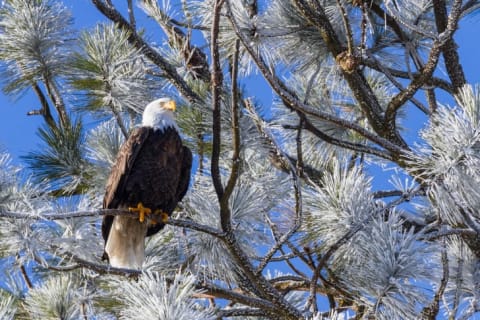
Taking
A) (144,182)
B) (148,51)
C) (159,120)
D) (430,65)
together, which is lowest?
(144,182)

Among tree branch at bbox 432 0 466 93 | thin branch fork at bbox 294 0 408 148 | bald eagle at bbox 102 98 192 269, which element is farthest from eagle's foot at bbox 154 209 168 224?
tree branch at bbox 432 0 466 93

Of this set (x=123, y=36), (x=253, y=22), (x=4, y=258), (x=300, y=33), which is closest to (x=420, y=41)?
(x=300, y=33)

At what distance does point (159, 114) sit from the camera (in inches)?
137

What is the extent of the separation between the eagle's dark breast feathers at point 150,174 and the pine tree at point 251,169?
8 centimetres

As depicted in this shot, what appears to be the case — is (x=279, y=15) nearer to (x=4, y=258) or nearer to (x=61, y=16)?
(x=61, y=16)

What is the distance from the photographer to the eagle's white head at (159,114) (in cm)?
343

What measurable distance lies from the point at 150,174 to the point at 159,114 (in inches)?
10.0

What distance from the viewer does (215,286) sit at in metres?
3.02

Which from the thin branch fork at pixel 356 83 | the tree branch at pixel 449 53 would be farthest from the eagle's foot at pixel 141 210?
the tree branch at pixel 449 53

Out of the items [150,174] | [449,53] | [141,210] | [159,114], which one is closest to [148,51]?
[159,114]

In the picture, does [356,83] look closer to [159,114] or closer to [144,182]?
[159,114]

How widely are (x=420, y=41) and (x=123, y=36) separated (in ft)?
3.87

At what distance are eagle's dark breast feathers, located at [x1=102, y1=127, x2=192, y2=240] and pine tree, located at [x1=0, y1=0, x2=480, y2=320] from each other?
8 cm

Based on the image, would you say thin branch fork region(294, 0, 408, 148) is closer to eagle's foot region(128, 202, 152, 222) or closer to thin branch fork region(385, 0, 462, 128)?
thin branch fork region(385, 0, 462, 128)
